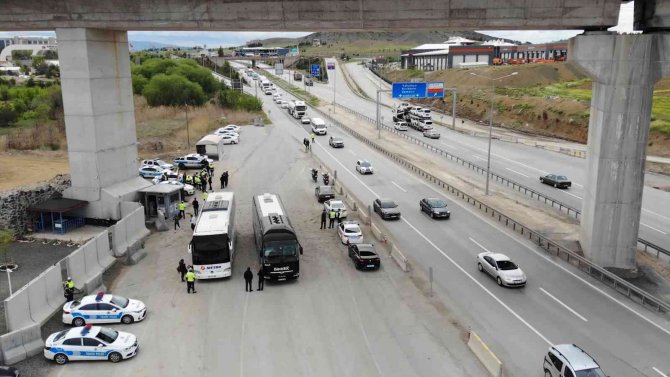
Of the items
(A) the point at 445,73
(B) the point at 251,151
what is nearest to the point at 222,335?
(B) the point at 251,151

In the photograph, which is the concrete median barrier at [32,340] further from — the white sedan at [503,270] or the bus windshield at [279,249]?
the white sedan at [503,270]

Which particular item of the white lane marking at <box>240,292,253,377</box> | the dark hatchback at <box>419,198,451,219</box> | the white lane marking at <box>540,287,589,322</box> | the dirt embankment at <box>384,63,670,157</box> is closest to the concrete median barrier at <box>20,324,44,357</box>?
the white lane marking at <box>240,292,253,377</box>

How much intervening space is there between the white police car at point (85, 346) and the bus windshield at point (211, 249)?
754 cm

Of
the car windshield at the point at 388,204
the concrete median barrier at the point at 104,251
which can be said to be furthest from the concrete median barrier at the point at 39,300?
the car windshield at the point at 388,204

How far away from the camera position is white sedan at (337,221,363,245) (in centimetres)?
3472

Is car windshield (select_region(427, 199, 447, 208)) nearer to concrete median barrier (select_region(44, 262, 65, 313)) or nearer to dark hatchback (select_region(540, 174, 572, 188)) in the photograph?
dark hatchback (select_region(540, 174, 572, 188))

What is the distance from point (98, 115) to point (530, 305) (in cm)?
2823

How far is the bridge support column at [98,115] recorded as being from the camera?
35.7m

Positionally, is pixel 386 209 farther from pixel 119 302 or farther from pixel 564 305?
pixel 119 302

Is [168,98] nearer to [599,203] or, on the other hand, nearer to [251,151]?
[251,151]

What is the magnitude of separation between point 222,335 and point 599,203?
68.3ft

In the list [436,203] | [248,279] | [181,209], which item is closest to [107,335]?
[248,279]

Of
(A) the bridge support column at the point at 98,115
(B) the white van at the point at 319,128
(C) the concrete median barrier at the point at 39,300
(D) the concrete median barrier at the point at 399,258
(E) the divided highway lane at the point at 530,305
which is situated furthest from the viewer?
(B) the white van at the point at 319,128

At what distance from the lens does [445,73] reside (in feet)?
495
